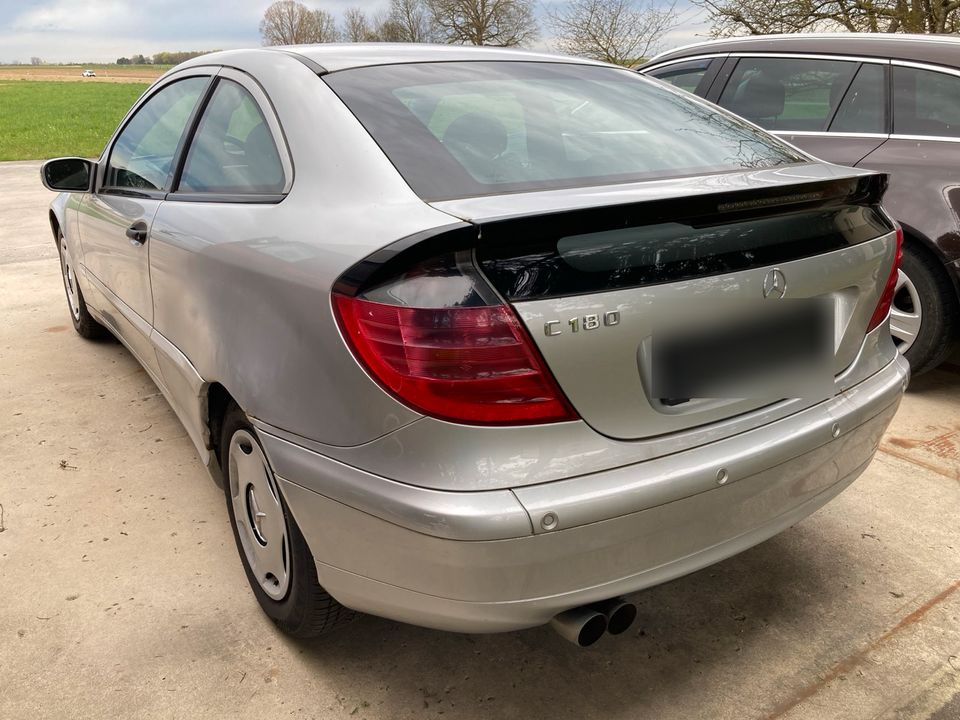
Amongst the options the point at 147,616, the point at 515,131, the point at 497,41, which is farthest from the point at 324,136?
the point at 497,41

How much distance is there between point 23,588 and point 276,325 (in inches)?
52.8

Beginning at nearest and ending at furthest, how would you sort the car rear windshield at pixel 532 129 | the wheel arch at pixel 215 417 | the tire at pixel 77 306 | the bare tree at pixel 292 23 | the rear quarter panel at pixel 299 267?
the rear quarter panel at pixel 299 267, the car rear windshield at pixel 532 129, the wheel arch at pixel 215 417, the tire at pixel 77 306, the bare tree at pixel 292 23

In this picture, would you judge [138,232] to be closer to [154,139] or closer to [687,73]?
[154,139]

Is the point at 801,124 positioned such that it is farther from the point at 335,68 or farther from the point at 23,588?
the point at 23,588

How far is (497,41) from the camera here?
112ft

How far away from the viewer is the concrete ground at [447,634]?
205cm

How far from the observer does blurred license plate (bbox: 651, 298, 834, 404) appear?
171 centimetres

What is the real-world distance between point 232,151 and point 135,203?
768mm

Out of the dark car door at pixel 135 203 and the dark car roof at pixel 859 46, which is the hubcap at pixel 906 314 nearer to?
the dark car roof at pixel 859 46

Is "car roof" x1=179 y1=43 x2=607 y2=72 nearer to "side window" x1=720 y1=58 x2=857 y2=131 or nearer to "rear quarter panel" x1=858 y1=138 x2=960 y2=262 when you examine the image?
"rear quarter panel" x1=858 y1=138 x2=960 y2=262

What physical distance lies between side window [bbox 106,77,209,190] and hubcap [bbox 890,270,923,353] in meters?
3.23

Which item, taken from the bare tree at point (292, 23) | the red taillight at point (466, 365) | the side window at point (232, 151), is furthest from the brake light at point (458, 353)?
the bare tree at point (292, 23)

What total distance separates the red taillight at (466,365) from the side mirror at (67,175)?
274 centimetres

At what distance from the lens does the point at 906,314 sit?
13.2ft
